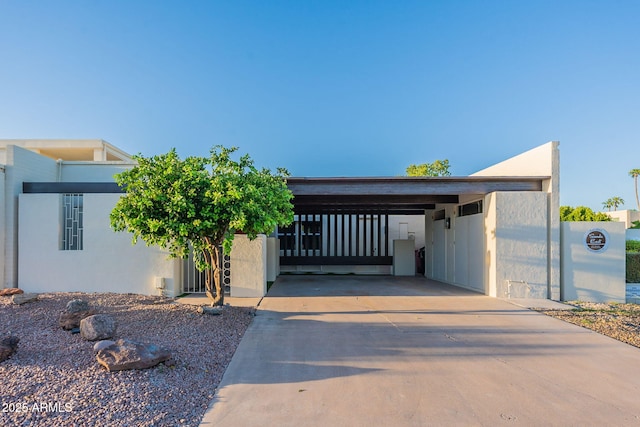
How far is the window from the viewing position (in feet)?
29.2

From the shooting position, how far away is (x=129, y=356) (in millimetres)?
3863

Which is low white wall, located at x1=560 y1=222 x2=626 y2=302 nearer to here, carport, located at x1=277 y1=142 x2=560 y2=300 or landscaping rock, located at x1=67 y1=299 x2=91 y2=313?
carport, located at x1=277 y1=142 x2=560 y2=300

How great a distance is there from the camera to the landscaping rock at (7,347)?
400 cm

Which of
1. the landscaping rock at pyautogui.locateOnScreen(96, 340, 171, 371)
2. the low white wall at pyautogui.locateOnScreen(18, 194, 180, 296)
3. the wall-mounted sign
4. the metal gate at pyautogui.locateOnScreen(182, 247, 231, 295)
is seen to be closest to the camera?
the landscaping rock at pyautogui.locateOnScreen(96, 340, 171, 371)

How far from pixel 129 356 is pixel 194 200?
118 inches

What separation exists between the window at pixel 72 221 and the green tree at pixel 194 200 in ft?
12.1

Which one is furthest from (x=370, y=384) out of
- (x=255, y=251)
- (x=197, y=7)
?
(x=197, y=7)

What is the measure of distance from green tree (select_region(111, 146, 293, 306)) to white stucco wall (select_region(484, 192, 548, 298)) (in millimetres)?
6216

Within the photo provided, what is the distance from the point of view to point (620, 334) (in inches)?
236

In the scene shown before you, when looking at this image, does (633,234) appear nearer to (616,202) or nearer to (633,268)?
(633,268)

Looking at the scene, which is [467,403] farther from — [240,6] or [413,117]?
[413,117]

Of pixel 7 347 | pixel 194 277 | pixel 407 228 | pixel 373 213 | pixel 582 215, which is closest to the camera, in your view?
pixel 7 347

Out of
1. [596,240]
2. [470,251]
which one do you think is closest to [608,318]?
[596,240]

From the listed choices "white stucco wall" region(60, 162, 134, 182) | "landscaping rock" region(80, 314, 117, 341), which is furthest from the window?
"landscaping rock" region(80, 314, 117, 341)
